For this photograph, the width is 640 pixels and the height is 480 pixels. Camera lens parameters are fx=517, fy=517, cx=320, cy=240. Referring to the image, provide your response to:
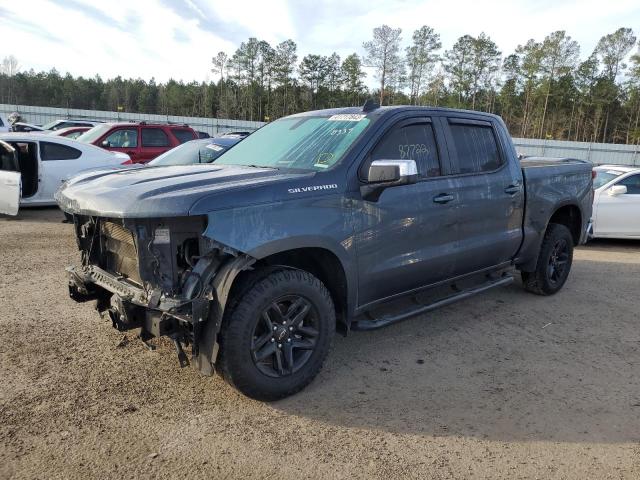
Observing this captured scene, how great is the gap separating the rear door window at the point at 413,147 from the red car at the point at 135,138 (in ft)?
32.5

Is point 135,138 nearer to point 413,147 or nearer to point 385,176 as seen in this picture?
point 413,147

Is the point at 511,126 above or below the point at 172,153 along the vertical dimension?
above

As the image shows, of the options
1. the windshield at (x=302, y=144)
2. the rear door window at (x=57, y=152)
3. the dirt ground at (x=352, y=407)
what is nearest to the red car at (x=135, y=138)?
the rear door window at (x=57, y=152)

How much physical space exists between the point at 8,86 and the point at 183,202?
91268 millimetres

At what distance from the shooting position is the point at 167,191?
3127 mm

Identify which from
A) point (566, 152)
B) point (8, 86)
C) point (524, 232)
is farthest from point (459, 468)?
point (8, 86)

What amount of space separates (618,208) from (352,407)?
7.96 m

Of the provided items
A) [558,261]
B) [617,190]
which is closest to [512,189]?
[558,261]

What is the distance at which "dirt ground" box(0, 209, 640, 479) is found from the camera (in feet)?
9.29

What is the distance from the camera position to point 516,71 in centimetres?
6156

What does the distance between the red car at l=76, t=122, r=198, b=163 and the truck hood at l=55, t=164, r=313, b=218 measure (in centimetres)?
960

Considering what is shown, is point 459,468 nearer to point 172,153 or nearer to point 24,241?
point 24,241

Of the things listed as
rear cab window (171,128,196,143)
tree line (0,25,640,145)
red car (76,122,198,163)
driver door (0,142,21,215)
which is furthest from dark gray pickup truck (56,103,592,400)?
tree line (0,25,640,145)

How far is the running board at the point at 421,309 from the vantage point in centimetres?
386
